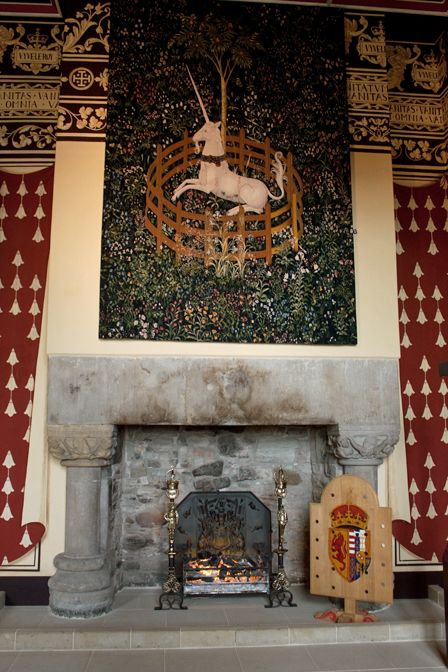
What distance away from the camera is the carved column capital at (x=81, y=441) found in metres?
4.00

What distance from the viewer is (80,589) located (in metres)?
3.86

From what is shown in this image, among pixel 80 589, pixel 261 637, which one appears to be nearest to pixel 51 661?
pixel 80 589

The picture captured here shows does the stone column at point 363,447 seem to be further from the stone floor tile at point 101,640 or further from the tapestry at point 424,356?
the stone floor tile at point 101,640

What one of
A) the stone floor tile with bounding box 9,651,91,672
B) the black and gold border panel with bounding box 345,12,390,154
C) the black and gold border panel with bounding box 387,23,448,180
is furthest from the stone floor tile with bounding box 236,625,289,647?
the black and gold border panel with bounding box 387,23,448,180

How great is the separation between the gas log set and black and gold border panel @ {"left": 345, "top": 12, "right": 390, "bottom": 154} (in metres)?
2.61

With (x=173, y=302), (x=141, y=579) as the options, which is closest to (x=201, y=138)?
(x=173, y=302)

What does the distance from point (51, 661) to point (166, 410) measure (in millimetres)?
1616

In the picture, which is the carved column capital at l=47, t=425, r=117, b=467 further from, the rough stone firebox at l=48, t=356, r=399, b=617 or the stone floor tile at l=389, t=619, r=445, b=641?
the stone floor tile at l=389, t=619, r=445, b=641

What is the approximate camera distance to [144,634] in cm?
358

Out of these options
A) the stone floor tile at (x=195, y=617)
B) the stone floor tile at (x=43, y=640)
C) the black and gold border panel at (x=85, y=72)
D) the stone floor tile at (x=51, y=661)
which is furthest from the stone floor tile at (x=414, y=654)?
the black and gold border panel at (x=85, y=72)

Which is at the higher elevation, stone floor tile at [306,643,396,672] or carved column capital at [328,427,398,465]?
carved column capital at [328,427,398,465]

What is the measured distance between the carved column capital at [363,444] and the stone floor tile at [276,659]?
1.26 m

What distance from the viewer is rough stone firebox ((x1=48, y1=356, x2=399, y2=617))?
13.1ft

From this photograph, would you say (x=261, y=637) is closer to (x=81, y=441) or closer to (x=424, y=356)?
(x=81, y=441)
